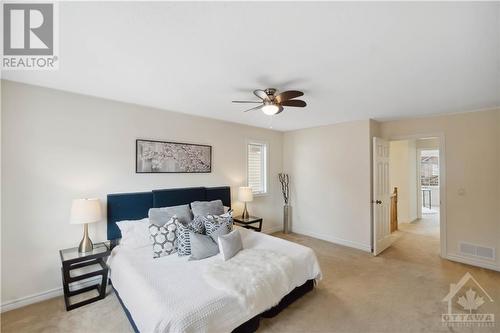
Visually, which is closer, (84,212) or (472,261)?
(84,212)

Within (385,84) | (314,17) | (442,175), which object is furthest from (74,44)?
(442,175)

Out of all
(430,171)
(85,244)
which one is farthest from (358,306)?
(430,171)

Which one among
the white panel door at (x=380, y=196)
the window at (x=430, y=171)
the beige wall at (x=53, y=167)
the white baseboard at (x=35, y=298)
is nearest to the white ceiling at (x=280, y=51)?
the beige wall at (x=53, y=167)

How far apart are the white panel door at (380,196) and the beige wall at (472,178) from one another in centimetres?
84

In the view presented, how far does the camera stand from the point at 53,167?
2561mm

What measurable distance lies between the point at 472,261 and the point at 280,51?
4421 mm

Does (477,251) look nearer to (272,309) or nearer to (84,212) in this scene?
(272,309)

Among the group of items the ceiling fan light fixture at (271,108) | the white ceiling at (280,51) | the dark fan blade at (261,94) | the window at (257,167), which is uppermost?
the white ceiling at (280,51)

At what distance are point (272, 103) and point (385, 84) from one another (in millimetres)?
1299

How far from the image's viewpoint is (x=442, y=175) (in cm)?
→ 372

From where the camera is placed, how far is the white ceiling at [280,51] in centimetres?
135

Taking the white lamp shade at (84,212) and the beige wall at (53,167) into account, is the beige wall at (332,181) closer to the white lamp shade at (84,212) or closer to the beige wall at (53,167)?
the beige wall at (53,167)

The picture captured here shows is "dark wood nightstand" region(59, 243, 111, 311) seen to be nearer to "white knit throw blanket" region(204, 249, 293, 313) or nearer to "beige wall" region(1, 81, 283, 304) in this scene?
"beige wall" region(1, 81, 283, 304)

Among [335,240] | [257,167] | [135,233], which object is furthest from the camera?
[257,167]
